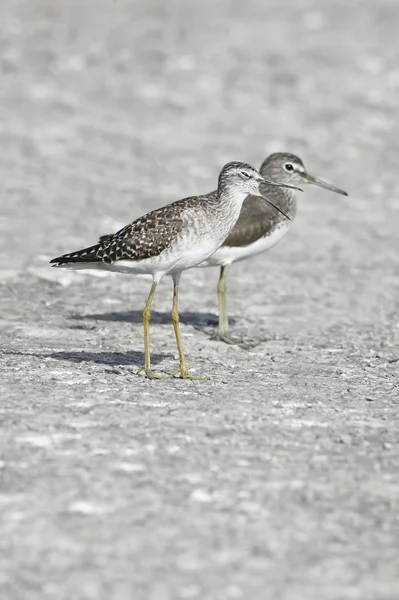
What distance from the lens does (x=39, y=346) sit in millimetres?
10188

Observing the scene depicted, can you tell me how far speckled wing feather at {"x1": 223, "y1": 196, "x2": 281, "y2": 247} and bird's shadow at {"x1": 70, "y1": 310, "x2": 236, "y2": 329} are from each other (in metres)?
1.09

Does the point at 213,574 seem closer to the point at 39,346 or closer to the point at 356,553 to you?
the point at 356,553

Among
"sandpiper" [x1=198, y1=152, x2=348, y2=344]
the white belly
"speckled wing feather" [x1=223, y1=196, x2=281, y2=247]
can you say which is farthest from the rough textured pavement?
"speckled wing feather" [x1=223, y1=196, x2=281, y2=247]

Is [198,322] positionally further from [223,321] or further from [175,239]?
[175,239]

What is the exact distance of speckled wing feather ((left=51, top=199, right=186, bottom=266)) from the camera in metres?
9.37

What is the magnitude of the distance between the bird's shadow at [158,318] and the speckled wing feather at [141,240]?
6.03ft

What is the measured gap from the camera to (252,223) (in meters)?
11.6

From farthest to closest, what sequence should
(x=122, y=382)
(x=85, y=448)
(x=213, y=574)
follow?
(x=122, y=382) < (x=85, y=448) < (x=213, y=574)

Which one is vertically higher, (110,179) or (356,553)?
(110,179)

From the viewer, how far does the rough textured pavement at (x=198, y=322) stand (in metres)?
5.94

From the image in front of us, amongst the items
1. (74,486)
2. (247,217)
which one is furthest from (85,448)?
(247,217)

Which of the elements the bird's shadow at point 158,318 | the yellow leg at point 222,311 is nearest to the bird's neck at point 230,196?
the yellow leg at point 222,311

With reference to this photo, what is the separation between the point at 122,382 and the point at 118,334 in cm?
228

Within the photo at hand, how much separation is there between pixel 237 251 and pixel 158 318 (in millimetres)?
1273
